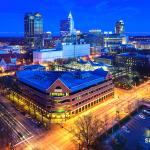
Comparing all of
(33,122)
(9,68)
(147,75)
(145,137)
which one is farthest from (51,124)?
(9,68)

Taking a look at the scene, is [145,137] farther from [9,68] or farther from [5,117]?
[9,68]

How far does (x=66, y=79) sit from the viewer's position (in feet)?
258

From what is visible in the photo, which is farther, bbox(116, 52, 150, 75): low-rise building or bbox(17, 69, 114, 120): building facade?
bbox(116, 52, 150, 75): low-rise building

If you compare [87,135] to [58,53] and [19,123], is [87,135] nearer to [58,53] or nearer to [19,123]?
[19,123]

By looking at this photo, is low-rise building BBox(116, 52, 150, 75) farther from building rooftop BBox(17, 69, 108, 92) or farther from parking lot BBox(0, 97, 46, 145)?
parking lot BBox(0, 97, 46, 145)

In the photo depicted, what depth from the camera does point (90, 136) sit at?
5350cm

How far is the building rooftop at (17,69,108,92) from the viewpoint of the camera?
2833 inches

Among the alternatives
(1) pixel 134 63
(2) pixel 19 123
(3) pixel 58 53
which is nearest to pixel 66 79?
(2) pixel 19 123

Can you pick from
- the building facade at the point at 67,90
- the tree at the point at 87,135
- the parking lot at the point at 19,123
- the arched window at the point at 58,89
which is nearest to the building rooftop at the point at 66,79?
the building facade at the point at 67,90

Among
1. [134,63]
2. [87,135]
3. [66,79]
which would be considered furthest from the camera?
[134,63]

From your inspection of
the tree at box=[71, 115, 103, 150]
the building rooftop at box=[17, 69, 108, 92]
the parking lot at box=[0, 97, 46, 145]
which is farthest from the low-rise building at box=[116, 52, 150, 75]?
the tree at box=[71, 115, 103, 150]

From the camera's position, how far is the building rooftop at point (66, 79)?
7196 cm

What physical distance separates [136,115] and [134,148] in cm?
1915

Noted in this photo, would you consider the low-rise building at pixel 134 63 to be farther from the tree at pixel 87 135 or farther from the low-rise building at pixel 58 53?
the tree at pixel 87 135
